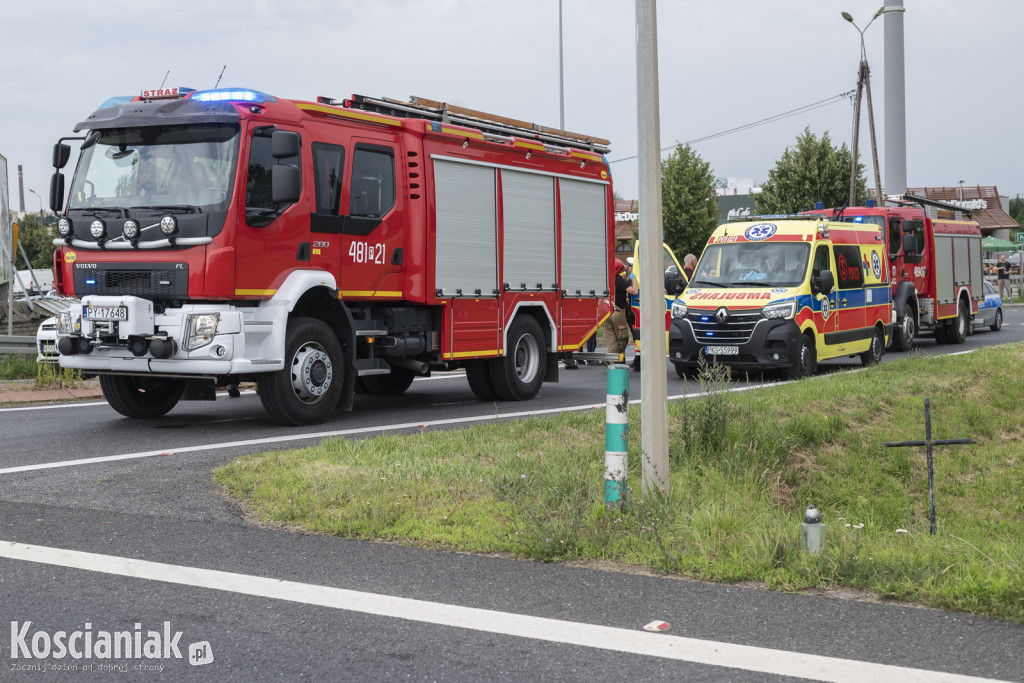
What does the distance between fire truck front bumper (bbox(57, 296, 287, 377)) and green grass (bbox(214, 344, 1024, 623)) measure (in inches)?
71.2

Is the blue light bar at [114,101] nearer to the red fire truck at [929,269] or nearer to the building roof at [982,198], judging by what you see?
the red fire truck at [929,269]

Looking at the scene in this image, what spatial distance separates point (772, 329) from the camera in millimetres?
16672

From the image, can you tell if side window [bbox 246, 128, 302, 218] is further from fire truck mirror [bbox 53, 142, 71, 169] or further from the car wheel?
the car wheel

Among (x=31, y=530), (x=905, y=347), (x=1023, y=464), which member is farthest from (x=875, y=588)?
(x=905, y=347)

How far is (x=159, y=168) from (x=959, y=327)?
69.8ft

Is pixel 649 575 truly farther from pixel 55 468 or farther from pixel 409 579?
pixel 55 468

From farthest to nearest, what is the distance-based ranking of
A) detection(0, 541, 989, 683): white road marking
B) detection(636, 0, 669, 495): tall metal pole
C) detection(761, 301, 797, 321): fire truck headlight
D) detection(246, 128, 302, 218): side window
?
detection(761, 301, 797, 321): fire truck headlight
detection(246, 128, 302, 218): side window
detection(636, 0, 669, 495): tall metal pole
detection(0, 541, 989, 683): white road marking

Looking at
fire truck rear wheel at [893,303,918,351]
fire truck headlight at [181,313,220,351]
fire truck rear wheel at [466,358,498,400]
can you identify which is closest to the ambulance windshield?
fire truck rear wheel at [466,358,498,400]

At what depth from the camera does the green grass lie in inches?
219

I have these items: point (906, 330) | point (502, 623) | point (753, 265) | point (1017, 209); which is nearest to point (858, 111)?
point (906, 330)

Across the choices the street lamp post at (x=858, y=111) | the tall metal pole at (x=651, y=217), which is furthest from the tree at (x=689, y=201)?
the tall metal pole at (x=651, y=217)

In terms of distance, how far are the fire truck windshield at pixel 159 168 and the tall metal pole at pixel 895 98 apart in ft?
153

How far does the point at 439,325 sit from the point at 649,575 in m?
7.72

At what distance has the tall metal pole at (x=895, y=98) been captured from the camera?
5253cm
